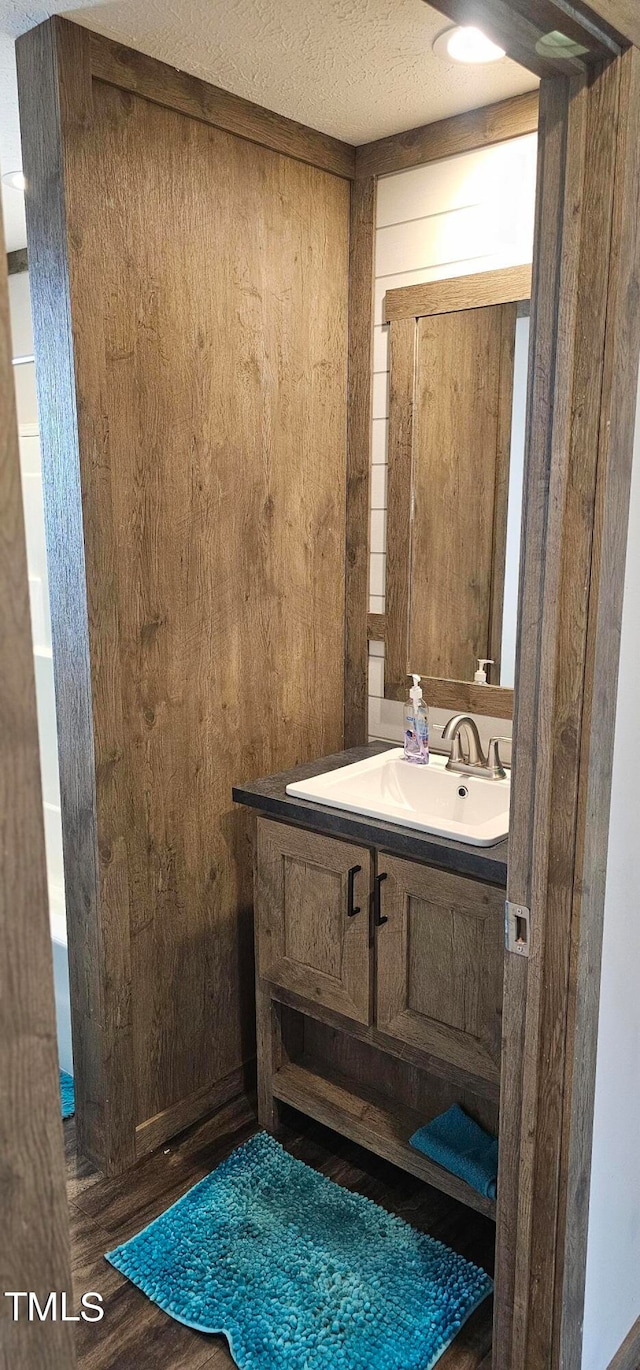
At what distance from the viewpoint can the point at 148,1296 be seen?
185cm

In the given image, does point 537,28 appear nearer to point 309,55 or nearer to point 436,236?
point 309,55

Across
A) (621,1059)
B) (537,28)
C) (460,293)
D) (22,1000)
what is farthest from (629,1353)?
(460,293)

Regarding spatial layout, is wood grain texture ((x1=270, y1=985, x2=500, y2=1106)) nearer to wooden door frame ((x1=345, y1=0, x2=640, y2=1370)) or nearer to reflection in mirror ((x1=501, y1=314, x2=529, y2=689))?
wooden door frame ((x1=345, y1=0, x2=640, y2=1370))

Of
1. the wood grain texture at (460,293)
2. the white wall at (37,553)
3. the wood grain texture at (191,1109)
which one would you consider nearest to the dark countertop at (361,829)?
the wood grain texture at (191,1109)

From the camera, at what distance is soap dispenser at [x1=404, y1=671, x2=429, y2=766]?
2350 millimetres

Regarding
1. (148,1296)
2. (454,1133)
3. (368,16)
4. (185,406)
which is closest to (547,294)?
(368,16)

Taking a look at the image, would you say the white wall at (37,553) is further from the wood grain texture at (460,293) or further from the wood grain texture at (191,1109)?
the wood grain texture at (460,293)

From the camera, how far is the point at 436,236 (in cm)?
230

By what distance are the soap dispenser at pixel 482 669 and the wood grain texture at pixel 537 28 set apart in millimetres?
1395

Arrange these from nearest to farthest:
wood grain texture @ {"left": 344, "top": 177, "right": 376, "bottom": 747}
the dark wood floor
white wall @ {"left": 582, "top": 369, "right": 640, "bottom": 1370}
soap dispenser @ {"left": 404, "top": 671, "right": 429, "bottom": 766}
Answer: white wall @ {"left": 582, "top": 369, "right": 640, "bottom": 1370} → the dark wood floor → soap dispenser @ {"left": 404, "top": 671, "right": 429, "bottom": 766} → wood grain texture @ {"left": 344, "top": 177, "right": 376, "bottom": 747}

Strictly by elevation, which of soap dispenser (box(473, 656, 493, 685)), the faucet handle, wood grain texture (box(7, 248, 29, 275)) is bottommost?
the faucet handle

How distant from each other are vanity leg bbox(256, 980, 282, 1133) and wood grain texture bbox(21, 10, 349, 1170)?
163 millimetres

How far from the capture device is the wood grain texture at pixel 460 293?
216 centimetres

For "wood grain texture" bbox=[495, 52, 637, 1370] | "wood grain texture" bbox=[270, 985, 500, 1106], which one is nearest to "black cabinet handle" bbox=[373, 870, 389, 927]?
"wood grain texture" bbox=[270, 985, 500, 1106]
